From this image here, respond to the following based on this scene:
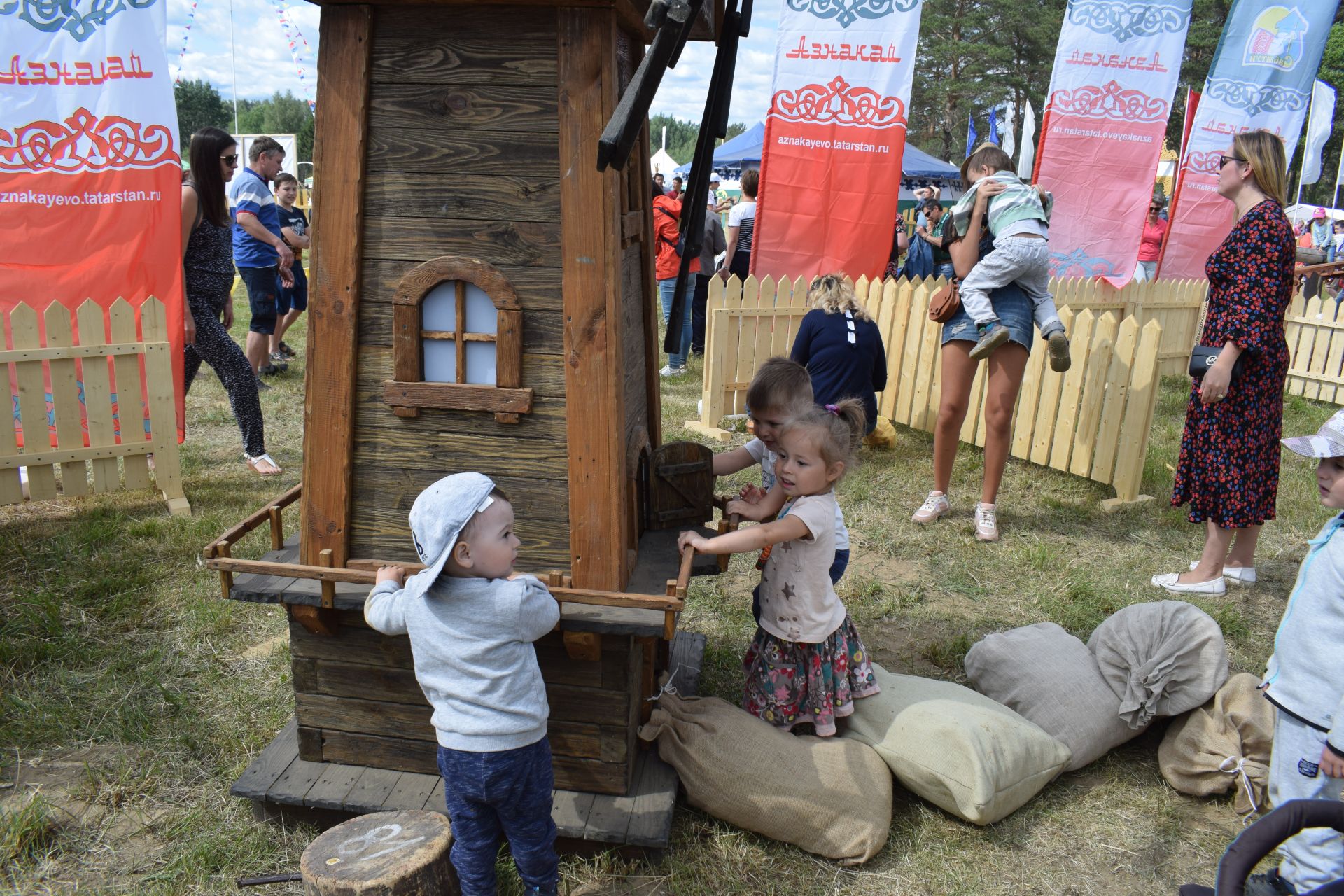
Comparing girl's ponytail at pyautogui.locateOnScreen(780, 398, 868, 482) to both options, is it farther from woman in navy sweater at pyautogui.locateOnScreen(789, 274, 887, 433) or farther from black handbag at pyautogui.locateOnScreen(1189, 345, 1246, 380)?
black handbag at pyautogui.locateOnScreen(1189, 345, 1246, 380)

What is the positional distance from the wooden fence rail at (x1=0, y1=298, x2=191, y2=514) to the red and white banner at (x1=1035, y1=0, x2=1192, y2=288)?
768 centimetres

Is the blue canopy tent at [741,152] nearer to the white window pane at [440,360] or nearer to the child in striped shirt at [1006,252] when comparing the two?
the child in striped shirt at [1006,252]

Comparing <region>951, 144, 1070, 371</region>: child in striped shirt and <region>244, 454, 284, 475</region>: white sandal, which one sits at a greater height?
<region>951, 144, 1070, 371</region>: child in striped shirt

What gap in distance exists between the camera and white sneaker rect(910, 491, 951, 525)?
18.7 feet

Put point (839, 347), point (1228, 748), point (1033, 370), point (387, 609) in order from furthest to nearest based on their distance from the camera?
point (1033, 370), point (839, 347), point (1228, 748), point (387, 609)

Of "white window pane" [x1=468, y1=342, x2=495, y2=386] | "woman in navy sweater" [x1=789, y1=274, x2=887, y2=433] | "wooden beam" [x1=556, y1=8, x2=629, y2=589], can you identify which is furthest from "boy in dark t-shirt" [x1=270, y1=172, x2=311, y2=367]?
"wooden beam" [x1=556, y1=8, x2=629, y2=589]

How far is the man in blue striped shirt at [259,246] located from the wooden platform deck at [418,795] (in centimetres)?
593

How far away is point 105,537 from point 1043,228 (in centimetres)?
526

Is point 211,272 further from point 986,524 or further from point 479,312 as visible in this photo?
point 986,524

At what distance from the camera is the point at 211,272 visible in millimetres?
5961

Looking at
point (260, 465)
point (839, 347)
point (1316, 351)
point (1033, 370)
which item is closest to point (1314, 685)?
point (839, 347)

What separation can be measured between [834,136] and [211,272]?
4836mm

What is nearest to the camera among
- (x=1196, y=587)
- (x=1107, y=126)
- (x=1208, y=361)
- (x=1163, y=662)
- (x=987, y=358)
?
(x=1163, y=662)

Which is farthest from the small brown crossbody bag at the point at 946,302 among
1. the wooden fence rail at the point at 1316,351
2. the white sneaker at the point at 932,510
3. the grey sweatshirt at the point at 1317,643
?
the wooden fence rail at the point at 1316,351
